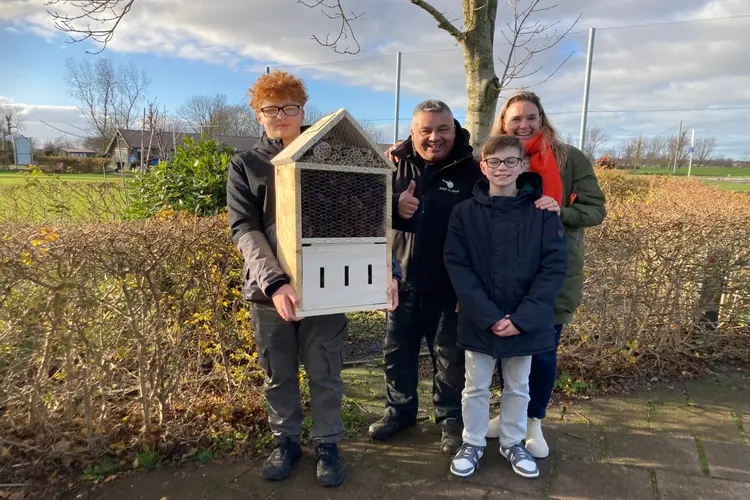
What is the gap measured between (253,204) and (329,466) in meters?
1.47

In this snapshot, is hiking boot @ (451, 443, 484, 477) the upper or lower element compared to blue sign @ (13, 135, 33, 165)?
lower

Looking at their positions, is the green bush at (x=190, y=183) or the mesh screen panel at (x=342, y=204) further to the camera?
the green bush at (x=190, y=183)

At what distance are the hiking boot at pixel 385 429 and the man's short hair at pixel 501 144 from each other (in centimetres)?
176

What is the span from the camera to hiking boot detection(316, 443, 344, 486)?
2.59 metres

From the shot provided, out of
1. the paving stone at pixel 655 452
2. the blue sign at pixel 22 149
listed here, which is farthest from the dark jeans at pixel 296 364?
the blue sign at pixel 22 149

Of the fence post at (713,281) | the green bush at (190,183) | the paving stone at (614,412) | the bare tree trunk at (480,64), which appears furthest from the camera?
the green bush at (190,183)

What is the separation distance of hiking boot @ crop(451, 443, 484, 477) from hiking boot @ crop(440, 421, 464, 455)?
12cm

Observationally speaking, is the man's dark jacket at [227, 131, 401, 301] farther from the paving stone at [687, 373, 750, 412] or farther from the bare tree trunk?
the paving stone at [687, 373, 750, 412]

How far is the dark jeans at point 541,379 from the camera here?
113 inches

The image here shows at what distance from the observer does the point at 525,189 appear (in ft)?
8.75

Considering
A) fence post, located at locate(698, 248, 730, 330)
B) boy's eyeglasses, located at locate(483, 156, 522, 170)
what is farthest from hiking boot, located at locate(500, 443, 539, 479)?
fence post, located at locate(698, 248, 730, 330)

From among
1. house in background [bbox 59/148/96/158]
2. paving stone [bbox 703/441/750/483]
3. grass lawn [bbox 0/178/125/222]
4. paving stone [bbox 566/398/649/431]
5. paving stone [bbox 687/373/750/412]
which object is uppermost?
house in background [bbox 59/148/96/158]

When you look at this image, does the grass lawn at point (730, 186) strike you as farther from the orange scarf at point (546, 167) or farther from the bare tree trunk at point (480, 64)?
the orange scarf at point (546, 167)

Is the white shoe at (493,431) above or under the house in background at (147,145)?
under
